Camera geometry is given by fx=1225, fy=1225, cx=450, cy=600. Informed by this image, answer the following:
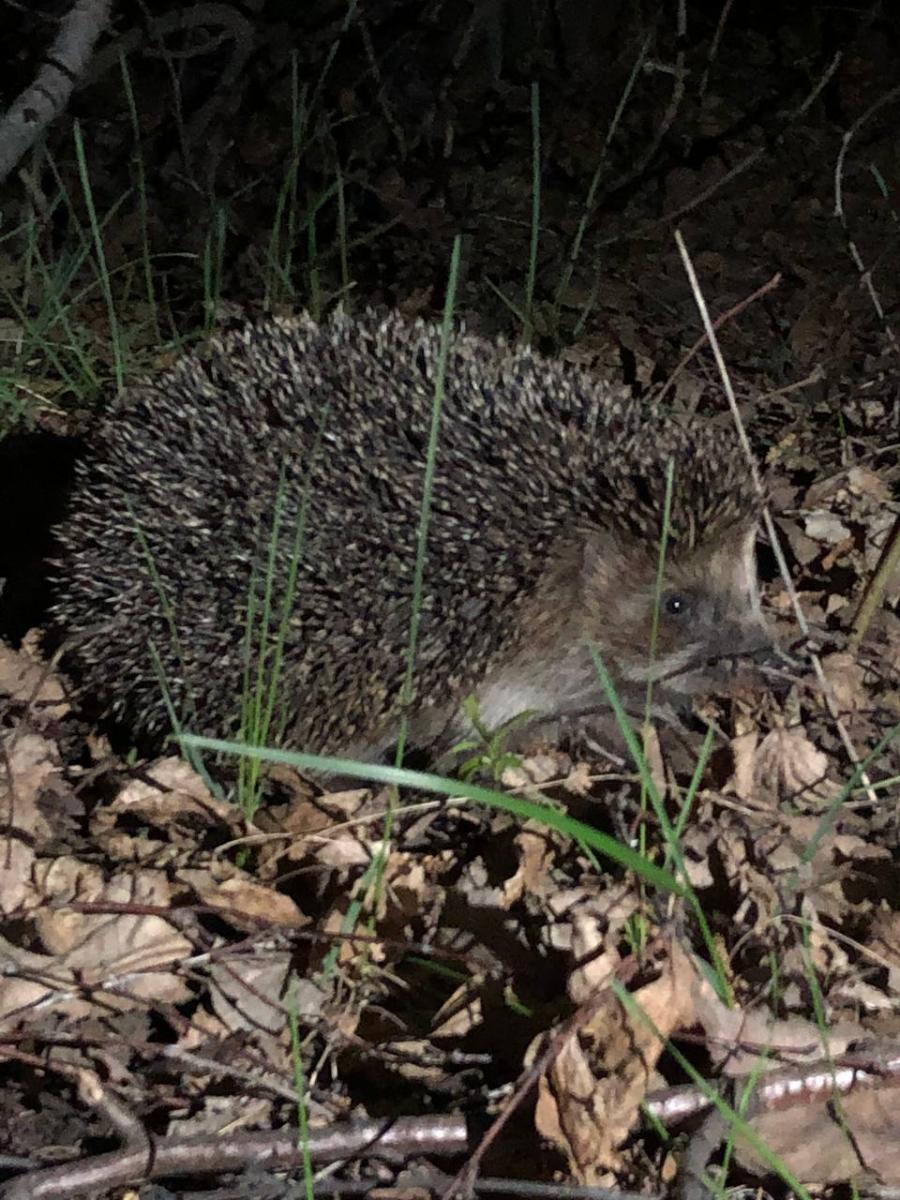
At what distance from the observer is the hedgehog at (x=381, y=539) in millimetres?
3289

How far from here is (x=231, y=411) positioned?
3.38 m

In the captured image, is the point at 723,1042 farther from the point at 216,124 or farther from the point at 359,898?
the point at 216,124

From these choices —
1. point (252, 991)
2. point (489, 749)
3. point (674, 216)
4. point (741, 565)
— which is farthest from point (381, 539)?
point (674, 216)

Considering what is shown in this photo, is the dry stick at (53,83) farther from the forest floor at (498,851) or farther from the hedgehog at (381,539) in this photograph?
the hedgehog at (381,539)

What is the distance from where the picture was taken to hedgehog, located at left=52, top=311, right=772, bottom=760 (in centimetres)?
329

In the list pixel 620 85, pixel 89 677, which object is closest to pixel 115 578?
pixel 89 677

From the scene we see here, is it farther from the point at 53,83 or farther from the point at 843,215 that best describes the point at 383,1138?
the point at 53,83

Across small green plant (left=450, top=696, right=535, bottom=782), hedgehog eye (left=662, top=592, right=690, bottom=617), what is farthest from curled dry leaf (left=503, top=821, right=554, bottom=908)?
hedgehog eye (left=662, top=592, right=690, bottom=617)

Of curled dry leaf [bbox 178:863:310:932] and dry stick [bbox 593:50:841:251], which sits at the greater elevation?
dry stick [bbox 593:50:841:251]

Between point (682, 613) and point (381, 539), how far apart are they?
97 centimetres

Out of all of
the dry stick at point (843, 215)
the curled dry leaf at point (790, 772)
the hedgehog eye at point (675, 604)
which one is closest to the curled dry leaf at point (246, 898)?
the curled dry leaf at point (790, 772)

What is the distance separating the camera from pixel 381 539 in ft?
10.8

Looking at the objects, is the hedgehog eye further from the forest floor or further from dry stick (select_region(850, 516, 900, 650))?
dry stick (select_region(850, 516, 900, 650))

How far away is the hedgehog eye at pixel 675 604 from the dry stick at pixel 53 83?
2677mm
